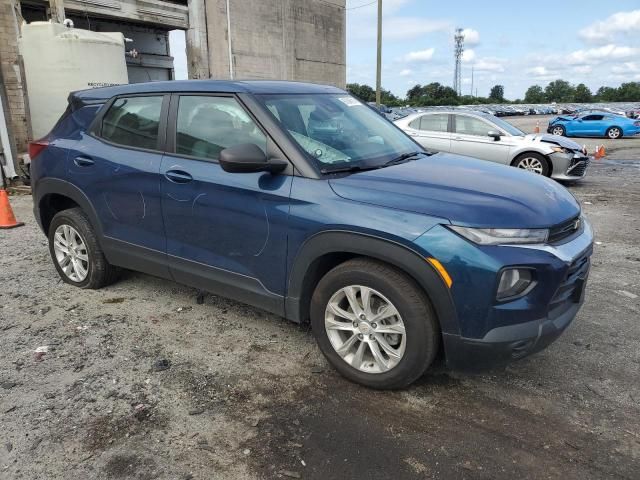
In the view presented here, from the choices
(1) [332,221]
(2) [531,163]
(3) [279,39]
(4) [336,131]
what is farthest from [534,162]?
(3) [279,39]

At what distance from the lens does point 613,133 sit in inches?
992

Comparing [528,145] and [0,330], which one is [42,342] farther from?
[528,145]

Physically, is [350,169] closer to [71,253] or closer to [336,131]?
[336,131]

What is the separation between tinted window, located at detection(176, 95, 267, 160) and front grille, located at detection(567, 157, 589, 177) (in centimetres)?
894

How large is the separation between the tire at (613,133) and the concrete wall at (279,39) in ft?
47.3

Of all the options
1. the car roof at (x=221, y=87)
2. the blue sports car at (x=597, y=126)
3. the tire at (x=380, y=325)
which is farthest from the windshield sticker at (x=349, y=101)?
the blue sports car at (x=597, y=126)

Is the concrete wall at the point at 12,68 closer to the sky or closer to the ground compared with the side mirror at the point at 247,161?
closer to the sky

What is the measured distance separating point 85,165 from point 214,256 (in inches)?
60.8

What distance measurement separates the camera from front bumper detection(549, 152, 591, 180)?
1027 cm

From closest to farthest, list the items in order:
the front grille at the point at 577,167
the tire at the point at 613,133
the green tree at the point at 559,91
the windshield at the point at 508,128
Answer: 1. the front grille at the point at 577,167
2. the windshield at the point at 508,128
3. the tire at the point at 613,133
4. the green tree at the point at 559,91

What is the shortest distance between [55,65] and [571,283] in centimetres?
1051

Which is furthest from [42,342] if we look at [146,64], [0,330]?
[146,64]

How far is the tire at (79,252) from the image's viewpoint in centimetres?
437

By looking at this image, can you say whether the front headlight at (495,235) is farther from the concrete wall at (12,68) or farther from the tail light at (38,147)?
the concrete wall at (12,68)
